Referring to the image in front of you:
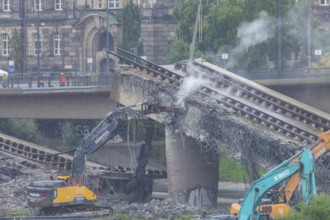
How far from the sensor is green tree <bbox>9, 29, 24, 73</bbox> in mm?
122125

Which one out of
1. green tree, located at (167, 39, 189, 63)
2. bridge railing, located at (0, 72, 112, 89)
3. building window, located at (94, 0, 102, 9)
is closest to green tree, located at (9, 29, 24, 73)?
building window, located at (94, 0, 102, 9)

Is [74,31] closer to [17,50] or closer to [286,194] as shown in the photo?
[17,50]

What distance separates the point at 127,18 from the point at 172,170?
49.9 meters

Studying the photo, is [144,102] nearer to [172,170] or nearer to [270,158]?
[172,170]

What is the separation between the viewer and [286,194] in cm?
5106

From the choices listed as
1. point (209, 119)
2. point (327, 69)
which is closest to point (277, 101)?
point (209, 119)

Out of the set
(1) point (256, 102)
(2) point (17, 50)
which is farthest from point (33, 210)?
(2) point (17, 50)

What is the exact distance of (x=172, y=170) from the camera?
6388 centimetres

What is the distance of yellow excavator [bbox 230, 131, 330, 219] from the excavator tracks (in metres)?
6.08

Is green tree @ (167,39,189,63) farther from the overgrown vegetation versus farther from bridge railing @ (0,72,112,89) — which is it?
the overgrown vegetation

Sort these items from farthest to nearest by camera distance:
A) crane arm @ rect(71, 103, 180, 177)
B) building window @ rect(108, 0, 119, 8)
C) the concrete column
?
building window @ rect(108, 0, 119, 8), the concrete column, crane arm @ rect(71, 103, 180, 177)

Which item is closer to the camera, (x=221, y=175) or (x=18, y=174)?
(x=18, y=174)

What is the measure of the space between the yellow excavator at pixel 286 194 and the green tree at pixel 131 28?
2280 inches

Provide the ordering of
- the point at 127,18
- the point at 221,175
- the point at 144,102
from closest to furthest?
the point at 144,102 < the point at 221,175 < the point at 127,18
